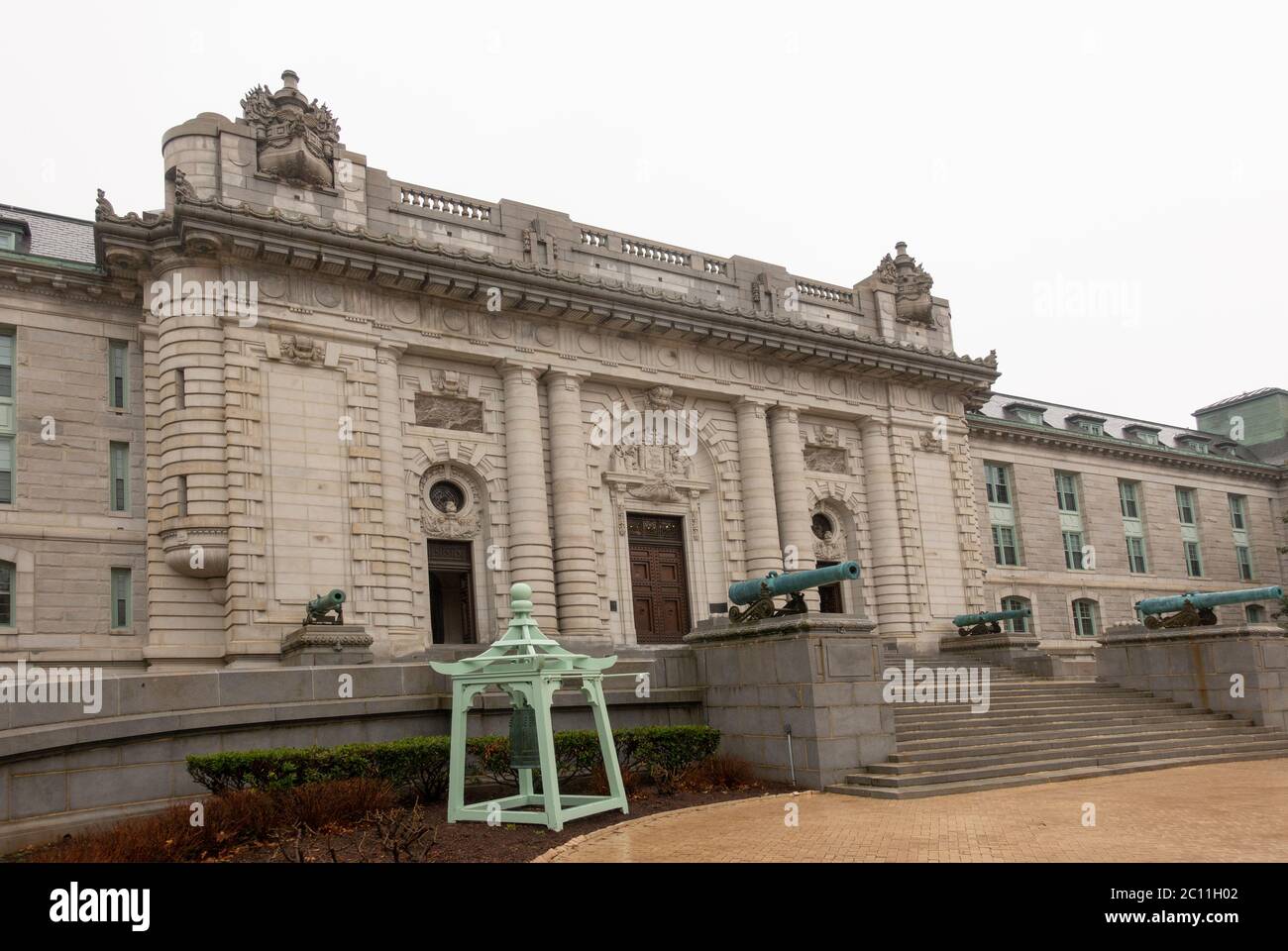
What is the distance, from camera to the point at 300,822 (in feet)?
43.9

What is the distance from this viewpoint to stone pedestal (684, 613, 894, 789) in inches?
701

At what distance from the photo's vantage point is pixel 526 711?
14.2m

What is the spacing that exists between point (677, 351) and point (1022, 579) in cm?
1989

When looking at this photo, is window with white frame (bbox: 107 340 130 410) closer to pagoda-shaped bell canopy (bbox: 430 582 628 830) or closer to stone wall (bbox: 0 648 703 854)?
stone wall (bbox: 0 648 703 854)

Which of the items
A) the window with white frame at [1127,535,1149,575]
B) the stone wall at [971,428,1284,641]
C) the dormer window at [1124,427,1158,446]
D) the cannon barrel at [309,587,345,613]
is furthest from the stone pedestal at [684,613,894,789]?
the dormer window at [1124,427,1158,446]

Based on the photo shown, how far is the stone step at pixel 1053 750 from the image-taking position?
18.1 meters

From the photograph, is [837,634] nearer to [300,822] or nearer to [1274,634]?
[300,822]

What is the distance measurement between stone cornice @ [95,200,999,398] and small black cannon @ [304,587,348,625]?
8290mm

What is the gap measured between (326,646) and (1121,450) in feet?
126

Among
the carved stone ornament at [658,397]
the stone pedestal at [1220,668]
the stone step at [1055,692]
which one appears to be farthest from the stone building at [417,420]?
the stone pedestal at [1220,668]

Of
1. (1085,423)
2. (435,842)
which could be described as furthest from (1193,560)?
(435,842)

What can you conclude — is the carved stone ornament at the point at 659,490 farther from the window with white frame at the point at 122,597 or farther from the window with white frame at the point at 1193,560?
the window with white frame at the point at 1193,560

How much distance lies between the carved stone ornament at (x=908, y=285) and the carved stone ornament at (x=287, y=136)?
1921 centimetres

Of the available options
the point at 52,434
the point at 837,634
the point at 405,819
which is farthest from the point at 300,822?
the point at 52,434
